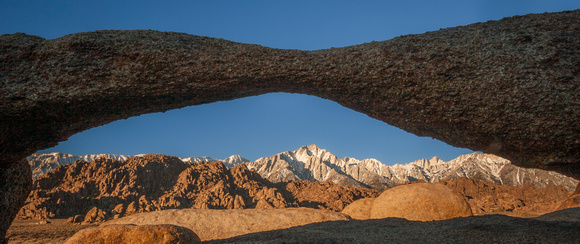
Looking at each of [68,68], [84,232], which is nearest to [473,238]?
[68,68]

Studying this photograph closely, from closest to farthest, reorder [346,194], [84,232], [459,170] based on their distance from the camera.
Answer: [84,232], [346,194], [459,170]

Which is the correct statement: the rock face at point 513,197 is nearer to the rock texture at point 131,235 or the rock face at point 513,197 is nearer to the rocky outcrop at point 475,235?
the rocky outcrop at point 475,235

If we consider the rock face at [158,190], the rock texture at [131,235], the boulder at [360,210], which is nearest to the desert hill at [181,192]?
the rock face at [158,190]

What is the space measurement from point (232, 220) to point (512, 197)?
4452 centimetres

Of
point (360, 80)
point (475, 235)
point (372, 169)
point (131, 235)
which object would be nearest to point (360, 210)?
point (475, 235)

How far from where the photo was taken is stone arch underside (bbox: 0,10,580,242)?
5766mm

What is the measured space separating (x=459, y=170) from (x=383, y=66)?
393ft

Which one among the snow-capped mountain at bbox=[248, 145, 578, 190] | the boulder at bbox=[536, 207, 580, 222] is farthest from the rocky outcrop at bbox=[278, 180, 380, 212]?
the snow-capped mountain at bbox=[248, 145, 578, 190]

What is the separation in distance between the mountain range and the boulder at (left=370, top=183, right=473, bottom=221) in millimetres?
83013

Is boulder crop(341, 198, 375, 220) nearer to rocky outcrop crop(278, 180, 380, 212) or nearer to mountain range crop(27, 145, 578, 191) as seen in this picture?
rocky outcrop crop(278, 180, 380, 212)

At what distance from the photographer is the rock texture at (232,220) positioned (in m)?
15.4

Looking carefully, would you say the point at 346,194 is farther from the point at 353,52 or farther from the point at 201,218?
the point at 353,52

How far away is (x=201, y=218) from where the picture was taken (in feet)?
52.9

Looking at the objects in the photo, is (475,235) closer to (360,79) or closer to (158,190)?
(360,79)
